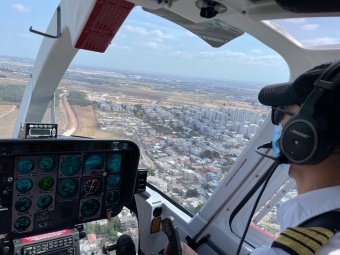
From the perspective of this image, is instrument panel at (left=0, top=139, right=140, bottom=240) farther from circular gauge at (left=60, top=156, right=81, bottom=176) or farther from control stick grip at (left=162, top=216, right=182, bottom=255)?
control stick grip at (left=162, top=216, right=182, bottom=255)

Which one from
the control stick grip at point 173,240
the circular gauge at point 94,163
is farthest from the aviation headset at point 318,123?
the circular gauge at point 94,163

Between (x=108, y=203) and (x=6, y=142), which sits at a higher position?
(x=6, y=142)

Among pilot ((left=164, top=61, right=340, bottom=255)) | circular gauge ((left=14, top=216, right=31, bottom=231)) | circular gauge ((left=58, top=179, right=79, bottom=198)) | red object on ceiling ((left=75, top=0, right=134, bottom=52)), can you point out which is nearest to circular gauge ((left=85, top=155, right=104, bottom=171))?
circular gauge ((left=58, top=179, right=79, bottom=198))

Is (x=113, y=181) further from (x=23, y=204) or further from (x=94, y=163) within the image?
(x=23, y=204)

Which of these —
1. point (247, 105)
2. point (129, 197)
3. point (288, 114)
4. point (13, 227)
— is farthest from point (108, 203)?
point (288, 114)

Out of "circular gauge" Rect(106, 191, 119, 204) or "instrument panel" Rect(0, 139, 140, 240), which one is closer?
"instrument panel" Rect(0, 139, 140, 240)

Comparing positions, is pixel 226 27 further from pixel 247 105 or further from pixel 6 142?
pixel 6 142

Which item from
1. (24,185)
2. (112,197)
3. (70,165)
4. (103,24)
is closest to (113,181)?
(112,197)
